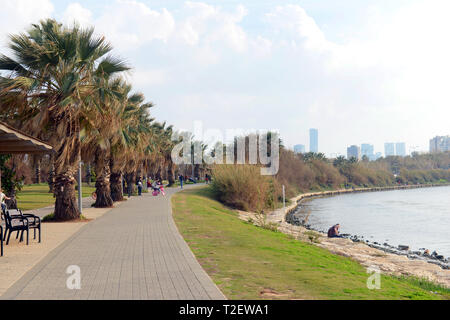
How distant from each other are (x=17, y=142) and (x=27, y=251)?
283 centimetres

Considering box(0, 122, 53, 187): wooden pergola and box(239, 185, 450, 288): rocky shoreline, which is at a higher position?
box(0, 122, 53, 187): wooden pergola

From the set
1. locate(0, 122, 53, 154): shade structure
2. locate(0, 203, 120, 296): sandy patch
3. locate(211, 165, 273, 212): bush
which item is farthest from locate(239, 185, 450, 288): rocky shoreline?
locate(0, 122, 53, 154): shade structure

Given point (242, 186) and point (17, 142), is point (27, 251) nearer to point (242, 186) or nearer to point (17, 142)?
point (17, 142)

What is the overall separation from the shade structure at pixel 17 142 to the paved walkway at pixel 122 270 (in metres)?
2.79

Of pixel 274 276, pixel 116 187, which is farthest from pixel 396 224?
pixel 274 276

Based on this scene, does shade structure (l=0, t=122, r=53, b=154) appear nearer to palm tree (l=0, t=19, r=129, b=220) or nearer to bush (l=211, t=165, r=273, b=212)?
palm tree (l=0, t=19, r=129, b=220)

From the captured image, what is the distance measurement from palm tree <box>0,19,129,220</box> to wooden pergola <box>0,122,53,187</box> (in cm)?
416

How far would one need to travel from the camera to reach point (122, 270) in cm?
916

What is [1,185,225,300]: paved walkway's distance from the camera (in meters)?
7.37

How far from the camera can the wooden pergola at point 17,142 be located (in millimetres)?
11234

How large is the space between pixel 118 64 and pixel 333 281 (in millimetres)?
14169

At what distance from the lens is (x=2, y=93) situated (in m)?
16.7
